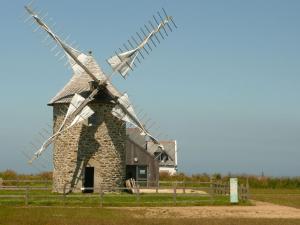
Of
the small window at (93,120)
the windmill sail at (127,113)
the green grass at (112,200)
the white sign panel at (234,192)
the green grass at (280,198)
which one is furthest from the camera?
the windmill sail at (127,113)

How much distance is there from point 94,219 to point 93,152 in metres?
11.7

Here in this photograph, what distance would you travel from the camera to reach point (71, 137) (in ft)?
105

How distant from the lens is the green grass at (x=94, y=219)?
63.8 ft

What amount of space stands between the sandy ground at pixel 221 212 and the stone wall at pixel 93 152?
23.6ft

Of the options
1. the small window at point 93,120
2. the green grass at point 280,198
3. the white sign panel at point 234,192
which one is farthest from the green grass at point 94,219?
the green grass at point 280,198

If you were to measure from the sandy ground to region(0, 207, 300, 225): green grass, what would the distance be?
740 millimetres

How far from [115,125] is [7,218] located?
13142 millimetres

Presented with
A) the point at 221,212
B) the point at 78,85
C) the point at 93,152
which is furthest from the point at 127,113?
the point at 221,212

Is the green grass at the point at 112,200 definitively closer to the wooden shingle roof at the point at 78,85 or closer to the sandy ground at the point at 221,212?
the sandy ground at the point at 221,212

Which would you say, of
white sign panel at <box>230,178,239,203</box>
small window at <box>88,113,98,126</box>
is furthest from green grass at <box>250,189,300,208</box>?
small window at <box>88,113,98,126</box>

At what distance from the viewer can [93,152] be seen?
105 feet

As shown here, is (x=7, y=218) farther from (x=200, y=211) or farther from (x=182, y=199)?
(x=182, y=199)

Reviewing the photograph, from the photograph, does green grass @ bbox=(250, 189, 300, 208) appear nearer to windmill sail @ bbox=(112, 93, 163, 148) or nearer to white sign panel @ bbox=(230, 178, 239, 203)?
white sign panel @ bbox=(230, 178, 239, 203)

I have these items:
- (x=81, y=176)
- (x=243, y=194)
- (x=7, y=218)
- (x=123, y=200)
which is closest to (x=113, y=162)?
(x=81, y=176)
